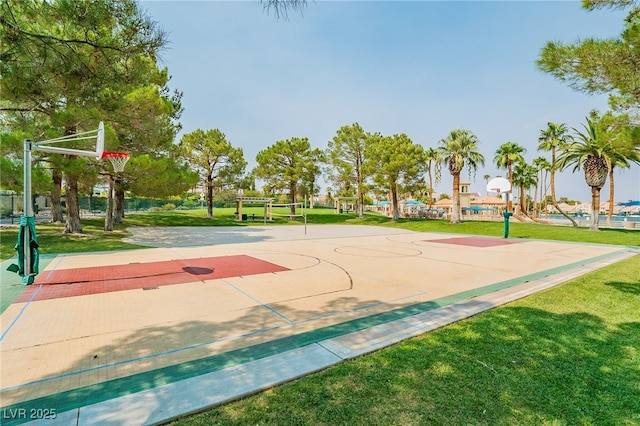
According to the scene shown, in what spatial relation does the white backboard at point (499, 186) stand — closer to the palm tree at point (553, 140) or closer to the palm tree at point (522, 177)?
the palm tree at point (553, 140)

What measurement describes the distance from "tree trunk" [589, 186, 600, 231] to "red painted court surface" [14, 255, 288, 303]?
71.2 ft

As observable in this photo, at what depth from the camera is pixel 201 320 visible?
168 inches

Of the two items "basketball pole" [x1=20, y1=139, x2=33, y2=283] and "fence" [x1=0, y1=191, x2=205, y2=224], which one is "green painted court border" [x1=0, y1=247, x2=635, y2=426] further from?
"fence" [x1=0, y1=191, x2=205, y2=224]

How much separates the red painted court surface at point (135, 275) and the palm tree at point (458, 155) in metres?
19.6

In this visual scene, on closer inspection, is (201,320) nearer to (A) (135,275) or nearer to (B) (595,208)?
(A) (135,275)

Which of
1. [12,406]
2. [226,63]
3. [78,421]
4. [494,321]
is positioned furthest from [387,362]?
[226,63]

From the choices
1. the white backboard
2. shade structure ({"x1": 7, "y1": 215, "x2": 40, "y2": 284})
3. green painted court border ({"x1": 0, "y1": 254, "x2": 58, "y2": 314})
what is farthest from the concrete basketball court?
the white backboard

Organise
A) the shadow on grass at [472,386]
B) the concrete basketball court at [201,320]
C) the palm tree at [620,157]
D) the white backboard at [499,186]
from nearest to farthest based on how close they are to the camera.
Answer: the shadow on grass at [472,386] → the concrete basketball court at [201,320] → the palm tree at [620,157] → the white backboard at [499,186]

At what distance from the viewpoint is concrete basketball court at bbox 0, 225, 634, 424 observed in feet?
8.49

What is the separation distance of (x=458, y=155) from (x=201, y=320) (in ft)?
76.8

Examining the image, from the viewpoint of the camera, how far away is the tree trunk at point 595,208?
19.5m

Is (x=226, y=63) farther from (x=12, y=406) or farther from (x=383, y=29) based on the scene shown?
(x=12, y=406)

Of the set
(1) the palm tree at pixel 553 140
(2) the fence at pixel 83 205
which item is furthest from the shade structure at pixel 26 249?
(1) the palm tree at pixel 553 140

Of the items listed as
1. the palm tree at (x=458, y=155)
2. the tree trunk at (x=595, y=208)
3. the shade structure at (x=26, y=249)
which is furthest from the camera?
the palm tree at (x=458, y=155)
